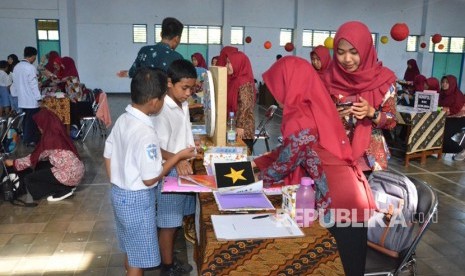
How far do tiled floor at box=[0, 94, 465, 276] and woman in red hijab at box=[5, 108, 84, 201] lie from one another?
0.15 metres

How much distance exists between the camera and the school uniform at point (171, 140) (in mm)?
2221

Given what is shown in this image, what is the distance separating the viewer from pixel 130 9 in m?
14.5

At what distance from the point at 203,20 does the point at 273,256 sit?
14.3m

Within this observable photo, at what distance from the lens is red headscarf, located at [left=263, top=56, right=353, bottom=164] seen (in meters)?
1.63

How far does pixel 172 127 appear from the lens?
2266mm

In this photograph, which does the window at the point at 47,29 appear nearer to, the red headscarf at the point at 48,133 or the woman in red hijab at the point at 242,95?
the red headscarf at the point at 48,133

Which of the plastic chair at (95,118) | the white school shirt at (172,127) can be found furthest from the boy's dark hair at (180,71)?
the plastic chair at (95,118)

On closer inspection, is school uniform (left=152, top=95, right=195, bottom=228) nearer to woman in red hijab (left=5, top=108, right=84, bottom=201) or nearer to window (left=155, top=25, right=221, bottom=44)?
woman in red hijab (left=5, top=108, right=84, bottom=201)

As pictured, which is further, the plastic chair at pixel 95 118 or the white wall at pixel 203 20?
the white wall at pixel 203 20

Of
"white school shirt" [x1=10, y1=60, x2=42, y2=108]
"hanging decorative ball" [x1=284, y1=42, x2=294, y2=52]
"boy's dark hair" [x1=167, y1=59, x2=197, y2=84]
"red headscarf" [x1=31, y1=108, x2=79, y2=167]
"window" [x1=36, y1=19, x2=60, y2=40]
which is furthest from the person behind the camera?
"hanging decorative ball" [x1=284, y1=42, x2=294, y2=52]

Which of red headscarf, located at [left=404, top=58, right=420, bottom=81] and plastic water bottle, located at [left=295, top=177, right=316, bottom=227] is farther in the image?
red headscarf, located at [left=404, top=58, right=420, bottom=81]

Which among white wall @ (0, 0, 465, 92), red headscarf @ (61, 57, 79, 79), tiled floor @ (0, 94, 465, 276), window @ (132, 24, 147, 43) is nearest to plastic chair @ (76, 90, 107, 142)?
red headscarf @ (61, 57, 79, 79)

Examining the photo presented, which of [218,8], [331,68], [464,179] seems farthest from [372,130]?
[218,8]

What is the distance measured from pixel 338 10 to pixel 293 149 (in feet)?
51.0
